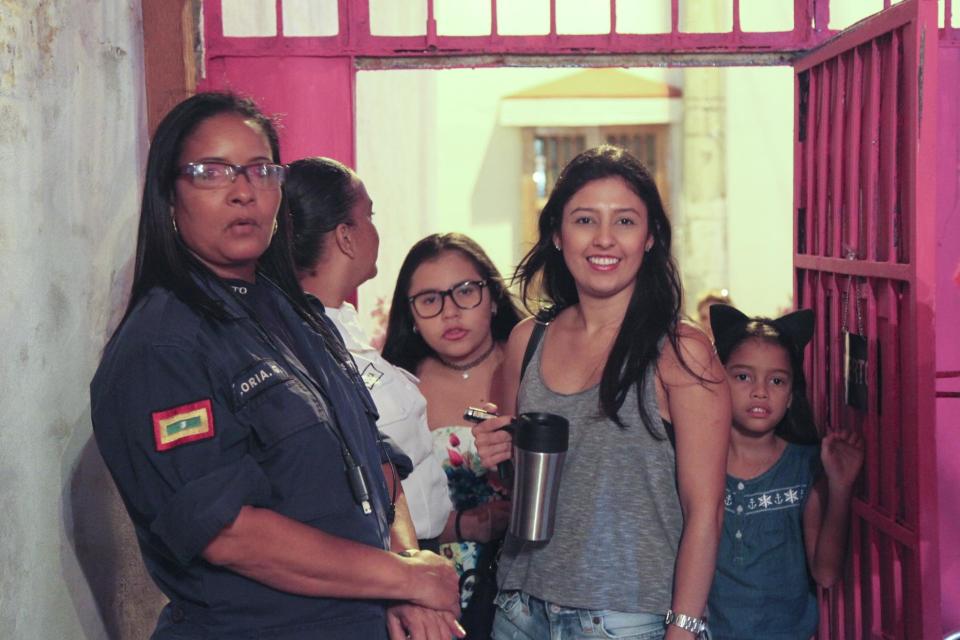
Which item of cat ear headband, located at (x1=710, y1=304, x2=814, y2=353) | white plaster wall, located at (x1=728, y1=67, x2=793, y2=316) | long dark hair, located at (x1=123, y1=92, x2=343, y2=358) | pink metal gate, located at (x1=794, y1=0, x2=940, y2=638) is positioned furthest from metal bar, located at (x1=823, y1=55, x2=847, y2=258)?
white plaster wall, located at (x1=728, y1=67, x2=793, y2=316)

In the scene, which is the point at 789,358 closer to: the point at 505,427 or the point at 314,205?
the point at 505,427

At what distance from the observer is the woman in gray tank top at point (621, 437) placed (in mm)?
→ 2266

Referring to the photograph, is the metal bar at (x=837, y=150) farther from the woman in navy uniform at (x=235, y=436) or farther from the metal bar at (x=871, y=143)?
the woman in navy uniform at (x=235, y=436)

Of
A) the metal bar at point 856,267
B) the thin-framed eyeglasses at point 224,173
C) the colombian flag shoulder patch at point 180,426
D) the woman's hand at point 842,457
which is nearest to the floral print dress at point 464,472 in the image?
the woman's hand at point 842,457

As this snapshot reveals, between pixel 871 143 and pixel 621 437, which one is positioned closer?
pixel 621 437

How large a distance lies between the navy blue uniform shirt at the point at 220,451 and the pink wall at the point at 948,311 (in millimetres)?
2291

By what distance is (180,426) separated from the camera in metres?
1.76

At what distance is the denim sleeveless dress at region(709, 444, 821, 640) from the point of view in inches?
115

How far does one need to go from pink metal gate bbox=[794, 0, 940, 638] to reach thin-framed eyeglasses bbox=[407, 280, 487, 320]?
996mm

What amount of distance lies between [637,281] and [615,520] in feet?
1.67

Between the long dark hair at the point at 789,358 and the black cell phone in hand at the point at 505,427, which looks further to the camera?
the long dark hair at the point at 789,358

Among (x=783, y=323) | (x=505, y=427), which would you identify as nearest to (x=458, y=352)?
(x=505, y=427)

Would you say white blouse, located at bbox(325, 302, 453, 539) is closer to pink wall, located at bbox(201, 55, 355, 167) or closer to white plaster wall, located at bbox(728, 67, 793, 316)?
pink wall, located at bbox(201, 55, 355, 167)

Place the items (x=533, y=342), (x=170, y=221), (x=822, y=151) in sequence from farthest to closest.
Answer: (x=822, y=151)
(x=533, y=342)
(x=170, y=221)
